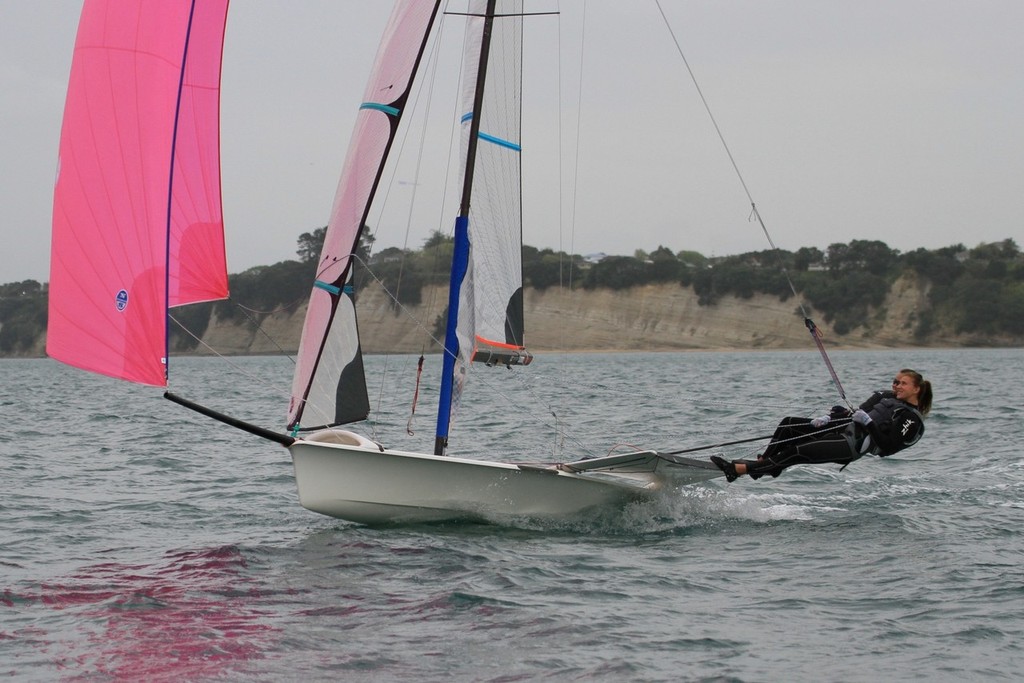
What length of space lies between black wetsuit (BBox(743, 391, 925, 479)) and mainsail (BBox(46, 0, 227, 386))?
4.60 metres

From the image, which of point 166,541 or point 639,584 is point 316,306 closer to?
point 166,541

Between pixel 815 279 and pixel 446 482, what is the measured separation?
87556 mm

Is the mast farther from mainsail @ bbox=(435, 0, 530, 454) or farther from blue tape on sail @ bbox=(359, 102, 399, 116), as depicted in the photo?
blue tape on sail @ bbox=(359, 102, 399, 116)

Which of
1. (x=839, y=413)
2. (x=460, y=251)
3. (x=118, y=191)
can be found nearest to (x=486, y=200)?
(x=460, y=251)

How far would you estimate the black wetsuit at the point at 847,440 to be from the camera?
356 inches

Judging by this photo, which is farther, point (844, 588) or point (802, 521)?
point (802, 521)

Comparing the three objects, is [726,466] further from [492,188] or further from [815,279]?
[815,279]

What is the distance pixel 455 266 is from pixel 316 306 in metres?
1.17

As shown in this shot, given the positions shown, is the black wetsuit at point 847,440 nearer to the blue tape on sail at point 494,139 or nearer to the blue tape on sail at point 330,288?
the blue tape on sail at point 494,139

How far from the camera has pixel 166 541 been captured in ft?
29.4

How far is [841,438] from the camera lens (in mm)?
9094

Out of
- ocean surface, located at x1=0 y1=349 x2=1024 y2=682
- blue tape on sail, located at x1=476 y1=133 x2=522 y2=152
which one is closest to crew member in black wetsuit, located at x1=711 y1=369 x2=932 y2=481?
ocean surface, located at x1=0 y1=349 x2=1024 y2=682

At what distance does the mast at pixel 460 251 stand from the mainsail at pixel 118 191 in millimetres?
2328

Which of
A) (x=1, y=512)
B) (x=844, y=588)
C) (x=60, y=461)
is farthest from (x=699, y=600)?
(x=60, y=461)
